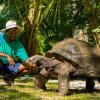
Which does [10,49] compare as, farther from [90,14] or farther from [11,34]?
[90,14]

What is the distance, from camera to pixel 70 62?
7.65 metres

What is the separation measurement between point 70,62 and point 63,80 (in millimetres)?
379

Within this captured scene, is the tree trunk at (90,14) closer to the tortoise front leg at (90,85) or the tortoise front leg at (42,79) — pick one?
the tortoise front leg at (90,85)

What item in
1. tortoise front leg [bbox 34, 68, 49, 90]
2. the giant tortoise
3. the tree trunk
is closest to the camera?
the giant tortoise

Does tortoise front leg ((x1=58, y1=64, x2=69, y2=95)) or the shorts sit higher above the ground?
the shorts

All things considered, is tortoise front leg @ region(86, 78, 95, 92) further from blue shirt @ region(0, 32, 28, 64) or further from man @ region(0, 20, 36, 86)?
blue shirt @ region(0, 32, 28, 64)

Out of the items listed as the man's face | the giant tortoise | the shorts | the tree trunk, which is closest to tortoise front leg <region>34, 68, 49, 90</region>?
the giant tortoise

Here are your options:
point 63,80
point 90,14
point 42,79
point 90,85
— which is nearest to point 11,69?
point 42,79

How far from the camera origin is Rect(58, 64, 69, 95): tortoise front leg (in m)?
7.45

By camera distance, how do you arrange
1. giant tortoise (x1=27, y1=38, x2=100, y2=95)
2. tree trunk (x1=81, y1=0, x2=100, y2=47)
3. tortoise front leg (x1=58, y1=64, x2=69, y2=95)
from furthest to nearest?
tree trunk (x1=81, y1=0, x2=100, y2=47) < giant tortoise (x1=27, y1=38, x2=100, y2=95) < tortoise front leg (x1=58, y1=64, x2=69, y2=95)

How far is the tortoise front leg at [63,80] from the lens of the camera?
745 centimetres

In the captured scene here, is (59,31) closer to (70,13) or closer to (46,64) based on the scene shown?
(70,13)

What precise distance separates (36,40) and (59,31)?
191 cm

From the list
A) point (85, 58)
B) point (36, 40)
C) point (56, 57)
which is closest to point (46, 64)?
point (56, 57)
